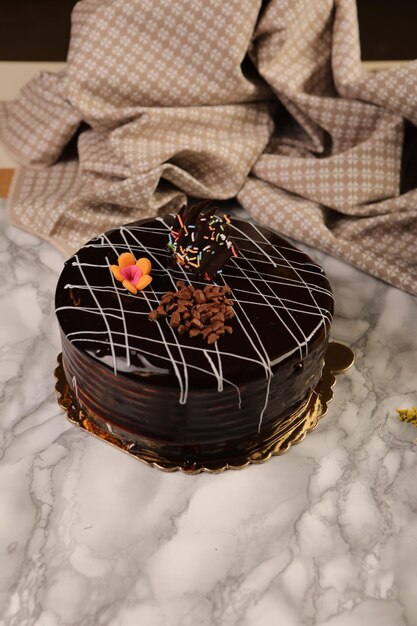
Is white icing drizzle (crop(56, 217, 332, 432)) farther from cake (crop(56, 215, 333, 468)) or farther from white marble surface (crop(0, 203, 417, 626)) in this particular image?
white marble surface (crop(0, 203, 417, 626))

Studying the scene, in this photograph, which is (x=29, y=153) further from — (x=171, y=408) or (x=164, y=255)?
(x=171, y=408)

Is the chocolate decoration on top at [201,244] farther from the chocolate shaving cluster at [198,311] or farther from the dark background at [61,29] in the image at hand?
the dark background at [61,29]

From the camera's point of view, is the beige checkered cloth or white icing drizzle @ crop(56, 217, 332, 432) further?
the beige checkered cloth

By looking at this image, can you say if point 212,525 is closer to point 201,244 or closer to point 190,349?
point 190,349

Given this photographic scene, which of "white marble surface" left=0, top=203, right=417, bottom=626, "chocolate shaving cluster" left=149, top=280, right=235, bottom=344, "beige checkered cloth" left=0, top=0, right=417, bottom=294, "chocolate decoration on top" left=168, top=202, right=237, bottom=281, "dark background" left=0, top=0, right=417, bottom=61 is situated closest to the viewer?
"white marble surface" left=0, top=203, right=417, bottom=626

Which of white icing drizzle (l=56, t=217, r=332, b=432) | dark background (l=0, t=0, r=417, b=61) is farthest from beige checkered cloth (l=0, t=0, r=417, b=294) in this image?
dark background (l=0, t=0, r=417, b=61)

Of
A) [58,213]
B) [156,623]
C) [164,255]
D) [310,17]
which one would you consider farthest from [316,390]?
[310,17]

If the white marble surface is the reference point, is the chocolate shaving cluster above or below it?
above
